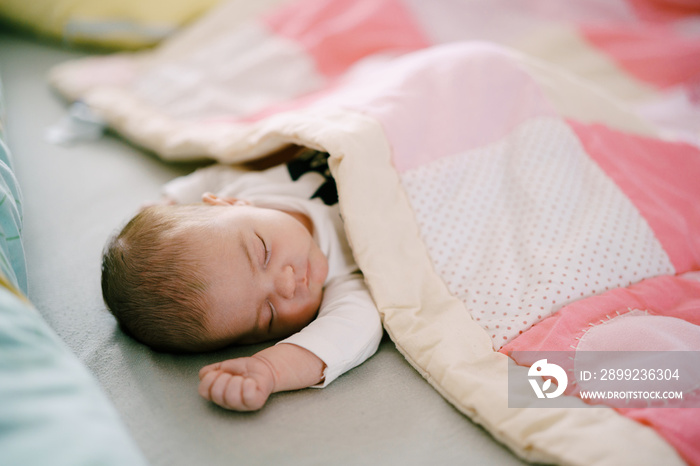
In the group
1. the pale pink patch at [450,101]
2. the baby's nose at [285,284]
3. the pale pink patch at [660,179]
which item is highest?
the pale pink patch at [450,101]

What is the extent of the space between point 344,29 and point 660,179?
991mm

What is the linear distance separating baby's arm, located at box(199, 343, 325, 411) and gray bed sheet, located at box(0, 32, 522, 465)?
0.02 meters

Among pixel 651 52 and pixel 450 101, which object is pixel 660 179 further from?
pixel 651 52

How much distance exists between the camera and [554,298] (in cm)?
78

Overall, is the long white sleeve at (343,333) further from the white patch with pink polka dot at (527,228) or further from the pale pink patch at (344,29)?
the pale pink patch at (344,29)

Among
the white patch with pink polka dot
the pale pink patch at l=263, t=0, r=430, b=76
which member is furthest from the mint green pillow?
the pale pink patch at l=263, t=0, r=430, b=76

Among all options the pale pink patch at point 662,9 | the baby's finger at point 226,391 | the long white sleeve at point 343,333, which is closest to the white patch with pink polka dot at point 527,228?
the long white sleeve at point 343,333

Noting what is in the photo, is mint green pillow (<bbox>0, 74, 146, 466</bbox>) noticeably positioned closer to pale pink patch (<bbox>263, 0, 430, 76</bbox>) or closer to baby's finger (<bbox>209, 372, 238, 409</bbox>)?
baby's finger (<bbox>209, 372, 238, 409</bbox>)

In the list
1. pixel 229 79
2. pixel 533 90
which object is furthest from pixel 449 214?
pixel 229 79

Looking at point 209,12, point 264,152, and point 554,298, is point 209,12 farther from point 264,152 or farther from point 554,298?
point 554,298

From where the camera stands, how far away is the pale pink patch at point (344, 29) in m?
1.51

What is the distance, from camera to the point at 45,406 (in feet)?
1.38

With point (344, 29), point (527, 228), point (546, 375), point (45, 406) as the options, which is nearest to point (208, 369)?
point (45, 406)

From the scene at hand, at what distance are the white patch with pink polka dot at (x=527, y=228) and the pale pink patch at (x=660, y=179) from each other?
0.09ft
